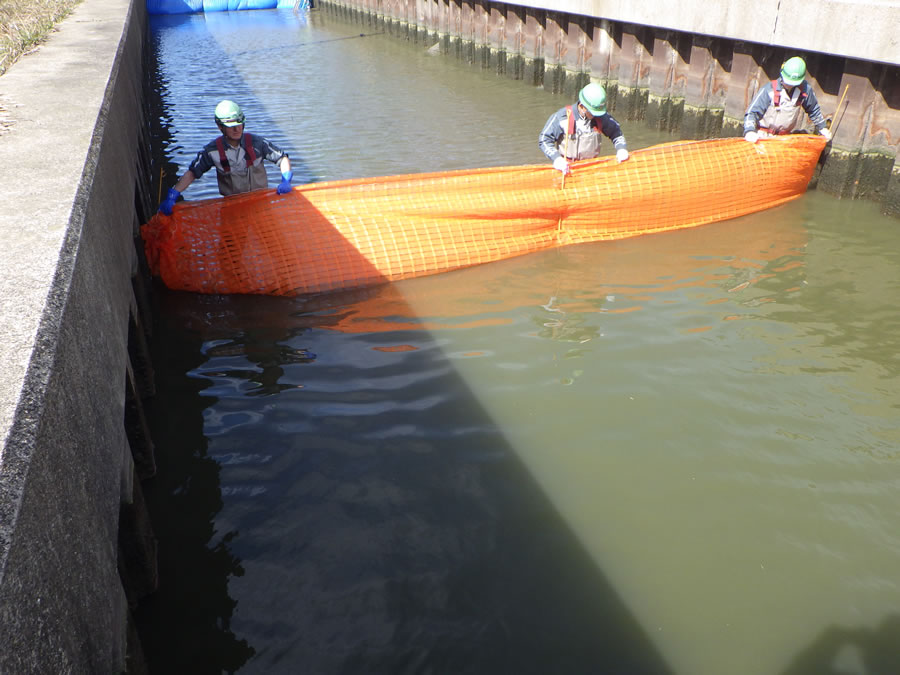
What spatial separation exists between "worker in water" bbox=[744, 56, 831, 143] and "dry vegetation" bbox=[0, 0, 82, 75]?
29.3 feet

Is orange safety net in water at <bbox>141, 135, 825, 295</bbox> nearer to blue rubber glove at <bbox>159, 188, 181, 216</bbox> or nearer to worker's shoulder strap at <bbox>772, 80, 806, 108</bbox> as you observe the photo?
blue rubber glove at <bbox>159, 188, 181, 216</bbox>

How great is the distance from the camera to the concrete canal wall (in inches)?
356

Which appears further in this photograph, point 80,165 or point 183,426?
point 183,426

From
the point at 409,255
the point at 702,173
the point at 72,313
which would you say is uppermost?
the point at 72,313

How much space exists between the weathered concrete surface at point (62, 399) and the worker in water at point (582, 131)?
4.73 meters

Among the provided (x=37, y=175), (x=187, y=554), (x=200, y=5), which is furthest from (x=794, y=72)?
(x=200, y=5)

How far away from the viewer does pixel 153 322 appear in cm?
693

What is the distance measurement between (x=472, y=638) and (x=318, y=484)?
5.12ft

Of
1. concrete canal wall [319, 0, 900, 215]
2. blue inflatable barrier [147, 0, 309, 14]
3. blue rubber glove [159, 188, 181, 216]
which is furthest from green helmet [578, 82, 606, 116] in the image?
blue inflatable barrier [147, 0, 309, 14]

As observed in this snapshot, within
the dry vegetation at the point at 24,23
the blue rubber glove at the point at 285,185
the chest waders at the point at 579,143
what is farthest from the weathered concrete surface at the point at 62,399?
the chest waders at the point at 579,143

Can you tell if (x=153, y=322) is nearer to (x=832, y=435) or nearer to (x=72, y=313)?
(x=72, y=313)

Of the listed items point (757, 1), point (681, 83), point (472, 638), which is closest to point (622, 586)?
point (472, 638)

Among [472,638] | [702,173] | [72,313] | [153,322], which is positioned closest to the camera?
[72,313]

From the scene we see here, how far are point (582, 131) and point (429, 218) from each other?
223 centimetres
